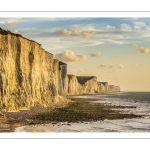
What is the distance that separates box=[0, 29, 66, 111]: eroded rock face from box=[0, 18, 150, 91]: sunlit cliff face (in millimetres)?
2102

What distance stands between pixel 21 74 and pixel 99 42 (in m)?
6.70

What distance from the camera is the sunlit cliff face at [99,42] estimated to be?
784 inches

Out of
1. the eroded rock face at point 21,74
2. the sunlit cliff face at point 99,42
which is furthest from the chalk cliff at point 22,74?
the sunlit cliff face at point 99,42

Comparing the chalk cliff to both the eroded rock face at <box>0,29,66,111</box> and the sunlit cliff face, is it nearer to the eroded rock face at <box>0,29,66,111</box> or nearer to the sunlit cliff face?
the eroded rock face at <box>0,29,66,111</box>

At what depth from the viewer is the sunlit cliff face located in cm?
1991

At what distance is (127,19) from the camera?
784 inches

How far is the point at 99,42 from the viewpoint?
20.5 meters

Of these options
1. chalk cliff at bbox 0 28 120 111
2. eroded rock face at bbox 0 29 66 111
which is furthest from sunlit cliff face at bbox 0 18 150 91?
eroded rock face at bbox 0 29 66 111

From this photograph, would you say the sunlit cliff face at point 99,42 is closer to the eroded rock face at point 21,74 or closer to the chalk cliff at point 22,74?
the chalk cliff at point 22,74

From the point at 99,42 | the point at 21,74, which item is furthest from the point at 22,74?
the point at 99,42

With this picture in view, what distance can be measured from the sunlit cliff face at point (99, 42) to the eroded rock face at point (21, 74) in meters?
2.10
